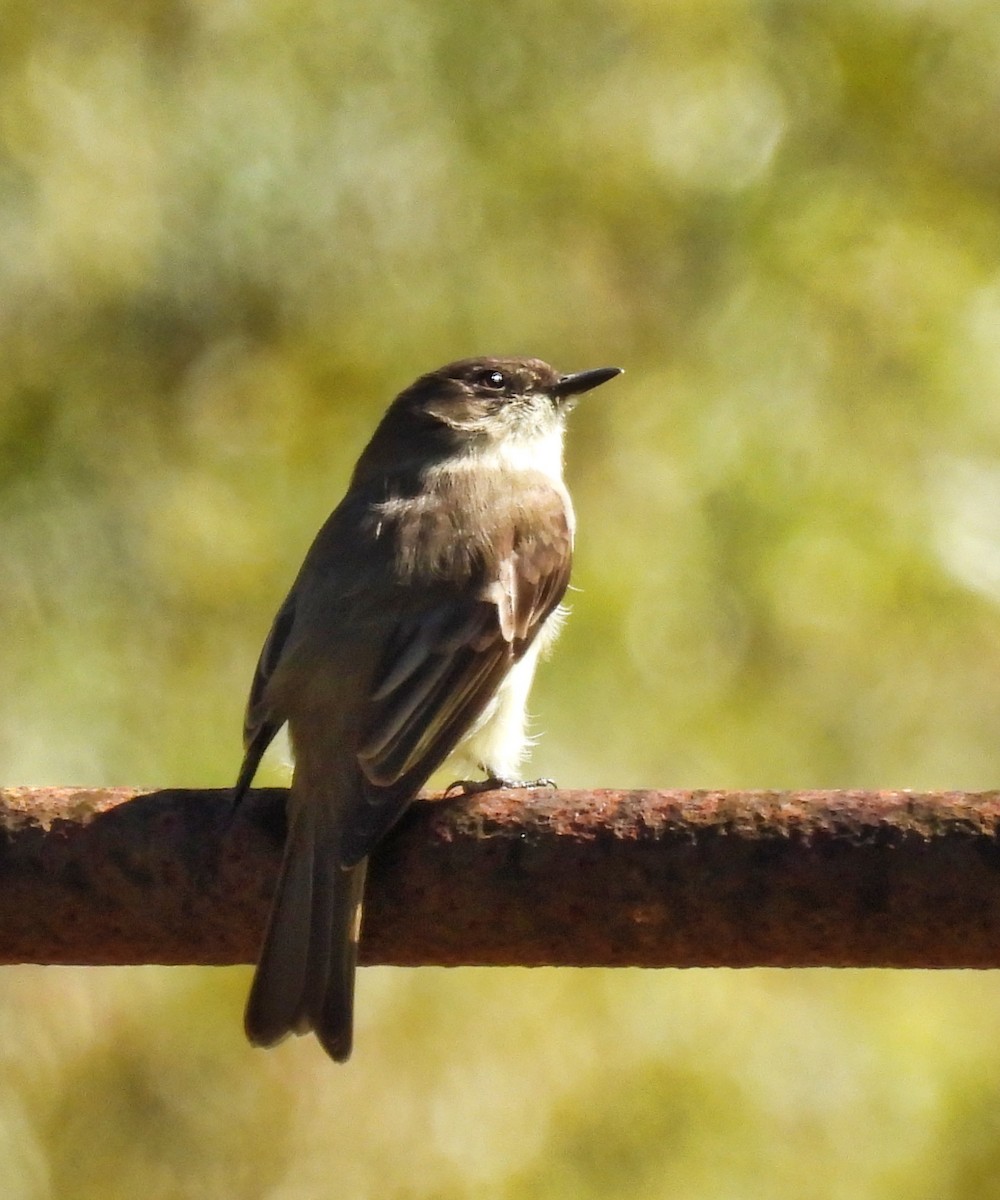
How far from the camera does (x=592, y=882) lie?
2.16 metres

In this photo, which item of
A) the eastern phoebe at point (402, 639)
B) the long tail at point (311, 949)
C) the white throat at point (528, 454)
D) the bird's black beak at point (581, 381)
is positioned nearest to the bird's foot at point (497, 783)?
the eastern phoebe at point (402, 639)

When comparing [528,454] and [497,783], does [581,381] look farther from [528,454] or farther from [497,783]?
[497,783]

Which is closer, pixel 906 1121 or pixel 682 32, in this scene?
pixel 906 1121

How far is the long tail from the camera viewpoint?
2510mm

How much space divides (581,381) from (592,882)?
2.68 metres

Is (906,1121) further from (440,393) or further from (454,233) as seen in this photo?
(454,233)

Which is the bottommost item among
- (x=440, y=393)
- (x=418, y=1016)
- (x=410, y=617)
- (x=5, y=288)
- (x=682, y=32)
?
(x=418, y=1016)

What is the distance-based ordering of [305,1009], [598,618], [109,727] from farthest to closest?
[598,618], [109,727], [305,1009]

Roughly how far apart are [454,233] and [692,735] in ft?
5.72

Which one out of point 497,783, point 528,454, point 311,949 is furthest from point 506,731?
point 311,949

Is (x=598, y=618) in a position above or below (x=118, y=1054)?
above

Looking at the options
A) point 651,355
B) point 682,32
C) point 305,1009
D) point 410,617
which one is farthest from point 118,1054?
point 682,32

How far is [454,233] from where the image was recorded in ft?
17.6

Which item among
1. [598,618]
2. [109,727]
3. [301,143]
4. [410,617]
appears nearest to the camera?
[410,617]
